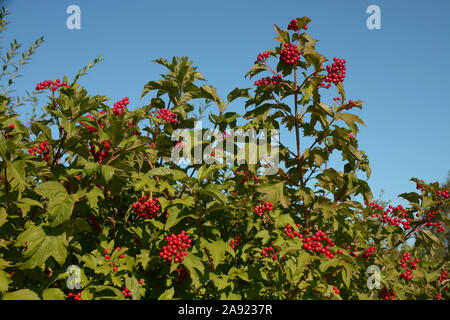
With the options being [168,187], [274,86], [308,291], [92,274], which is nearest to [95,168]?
[168,187]

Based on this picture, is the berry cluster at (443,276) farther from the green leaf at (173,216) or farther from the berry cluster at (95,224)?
the berry cluster at (95,224)

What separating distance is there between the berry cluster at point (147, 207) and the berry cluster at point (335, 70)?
2.38 metres

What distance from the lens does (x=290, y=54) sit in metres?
3.90

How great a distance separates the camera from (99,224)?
394 cm

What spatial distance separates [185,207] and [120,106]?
6.10 feet

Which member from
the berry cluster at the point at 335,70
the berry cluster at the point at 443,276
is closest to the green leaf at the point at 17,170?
the berry cluster at the point at 335,70

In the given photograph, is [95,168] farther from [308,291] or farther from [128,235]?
[308,291]

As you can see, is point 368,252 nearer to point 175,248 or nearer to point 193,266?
point 193,266

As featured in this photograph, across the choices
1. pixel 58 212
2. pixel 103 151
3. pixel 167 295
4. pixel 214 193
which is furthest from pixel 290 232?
pixel 58 212

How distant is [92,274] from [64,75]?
7.53 ft

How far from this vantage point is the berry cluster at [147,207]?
Answer: 340cm

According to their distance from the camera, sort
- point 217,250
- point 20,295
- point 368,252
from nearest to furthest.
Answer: point 20,295, point 217,250, point 368,252

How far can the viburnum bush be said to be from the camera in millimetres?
2988

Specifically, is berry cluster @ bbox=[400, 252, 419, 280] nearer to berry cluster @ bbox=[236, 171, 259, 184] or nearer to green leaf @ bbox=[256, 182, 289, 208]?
green leaf @ bbox=[256, 182, 289, 208]
